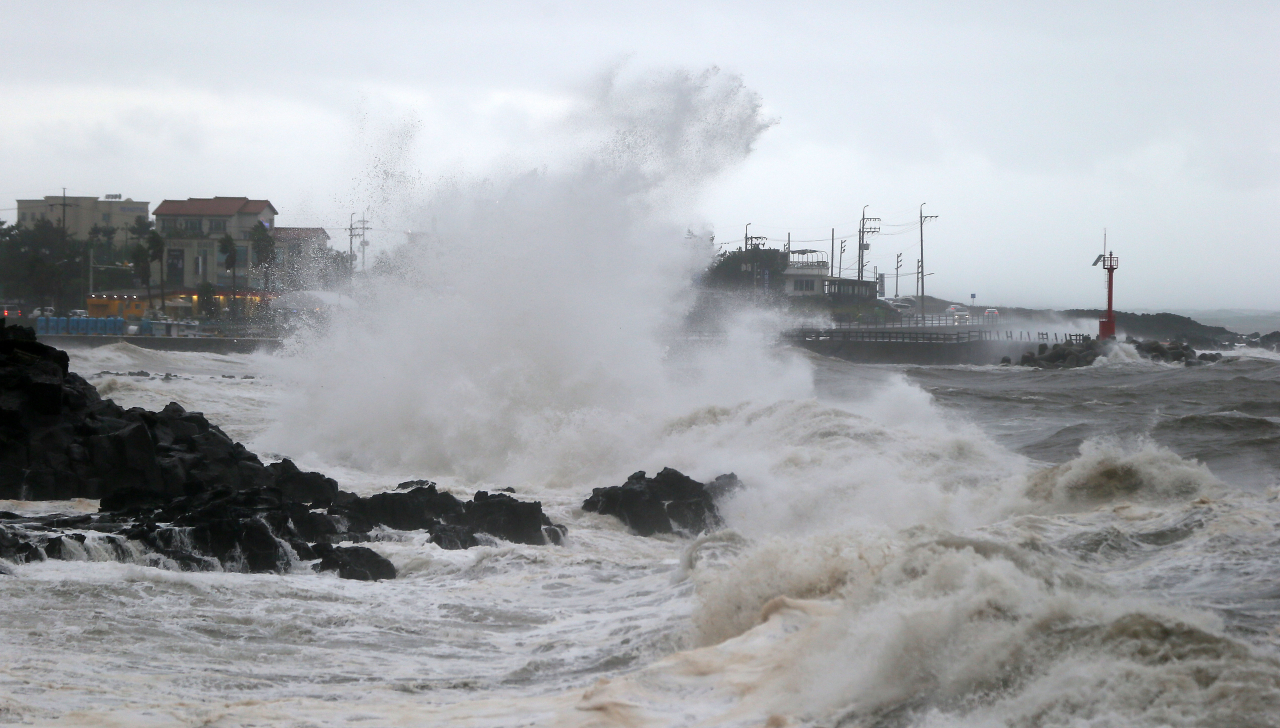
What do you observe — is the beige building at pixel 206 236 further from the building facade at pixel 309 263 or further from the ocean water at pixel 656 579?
the ocean water at pixel 656 579

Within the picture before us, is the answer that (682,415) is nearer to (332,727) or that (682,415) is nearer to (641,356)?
(641,356)

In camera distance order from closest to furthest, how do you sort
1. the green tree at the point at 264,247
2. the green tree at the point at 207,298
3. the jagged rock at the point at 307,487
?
the jagged rock at the point at 307,487, the green tree at the point at 264,247, the green tree at the point at 207,298

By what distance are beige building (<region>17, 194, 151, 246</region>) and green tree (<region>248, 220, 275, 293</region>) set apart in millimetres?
28369

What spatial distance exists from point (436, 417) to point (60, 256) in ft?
211

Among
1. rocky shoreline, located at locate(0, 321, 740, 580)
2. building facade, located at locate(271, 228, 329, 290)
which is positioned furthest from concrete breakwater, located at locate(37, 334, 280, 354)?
rocky shoreline, located at locate(0, 321, 740, 580)

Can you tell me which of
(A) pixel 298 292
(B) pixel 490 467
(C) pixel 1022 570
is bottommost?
(B) pixel 490 467

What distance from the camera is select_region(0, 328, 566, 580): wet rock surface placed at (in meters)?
8.96

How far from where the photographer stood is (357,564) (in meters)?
8.88

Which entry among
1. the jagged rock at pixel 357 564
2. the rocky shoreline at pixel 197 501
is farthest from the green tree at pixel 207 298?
the jagged rock at pixel 357 564

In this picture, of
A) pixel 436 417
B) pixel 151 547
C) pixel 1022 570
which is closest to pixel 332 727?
pixel 1022 570

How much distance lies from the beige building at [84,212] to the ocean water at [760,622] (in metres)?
89.9

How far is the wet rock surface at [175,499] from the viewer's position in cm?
896

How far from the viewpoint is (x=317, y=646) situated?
658 centimetres

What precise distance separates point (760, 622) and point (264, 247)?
64.6 metres
